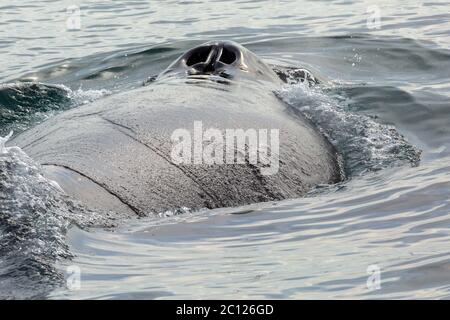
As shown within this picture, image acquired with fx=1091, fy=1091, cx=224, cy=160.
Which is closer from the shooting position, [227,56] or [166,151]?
[166,151]

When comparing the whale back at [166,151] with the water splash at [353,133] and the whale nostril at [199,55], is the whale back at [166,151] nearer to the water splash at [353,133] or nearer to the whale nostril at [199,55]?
the water splash at [353,133]

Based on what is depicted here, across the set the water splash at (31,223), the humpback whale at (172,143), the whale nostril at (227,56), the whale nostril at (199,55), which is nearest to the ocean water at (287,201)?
the water splash at (31,223)

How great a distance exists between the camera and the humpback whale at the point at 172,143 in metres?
7.46

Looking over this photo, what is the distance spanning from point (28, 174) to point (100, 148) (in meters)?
1.14

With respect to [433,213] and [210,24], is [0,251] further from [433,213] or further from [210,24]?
[210,24]

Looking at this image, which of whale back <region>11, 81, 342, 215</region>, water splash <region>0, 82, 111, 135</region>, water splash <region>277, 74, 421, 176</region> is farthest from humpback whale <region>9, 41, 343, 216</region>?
water splash <region>0, 82, 111, 135</region>

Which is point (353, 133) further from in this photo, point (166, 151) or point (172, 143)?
point (166, 151)

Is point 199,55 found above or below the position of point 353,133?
above

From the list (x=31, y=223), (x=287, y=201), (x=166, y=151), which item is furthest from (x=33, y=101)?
(x=31, y=223)

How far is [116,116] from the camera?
8688 millimetres

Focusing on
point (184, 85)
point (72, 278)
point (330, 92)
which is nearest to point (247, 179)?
point (184, 85)

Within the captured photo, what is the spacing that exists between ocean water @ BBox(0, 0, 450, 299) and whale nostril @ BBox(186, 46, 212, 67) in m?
0.85

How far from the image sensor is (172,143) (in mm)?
8234

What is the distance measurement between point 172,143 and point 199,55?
247 cm
